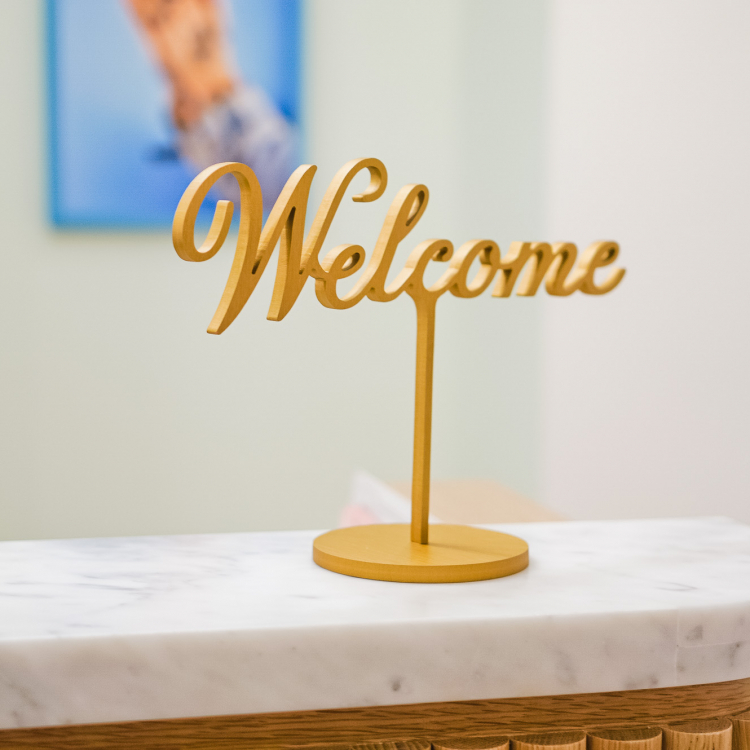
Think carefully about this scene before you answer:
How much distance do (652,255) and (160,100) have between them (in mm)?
1500

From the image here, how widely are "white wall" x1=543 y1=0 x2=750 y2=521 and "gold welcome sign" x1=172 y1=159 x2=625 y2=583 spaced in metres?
0.64

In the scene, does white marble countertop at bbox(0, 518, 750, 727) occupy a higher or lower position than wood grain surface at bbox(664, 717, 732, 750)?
higher

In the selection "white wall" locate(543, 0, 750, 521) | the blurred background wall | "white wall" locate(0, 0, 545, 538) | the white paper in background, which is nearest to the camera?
"white wall" locate(543, 0, 750, 521)

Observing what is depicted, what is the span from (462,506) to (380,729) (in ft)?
4.21

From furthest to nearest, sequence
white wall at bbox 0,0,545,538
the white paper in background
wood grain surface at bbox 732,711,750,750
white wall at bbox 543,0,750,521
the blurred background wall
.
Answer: white wall at bbox 0,0,545,538 < the blurred background wall < the white paper in background < white wall at bbox 543,0,750,521 < wood grain surface at bbox 732,711,750,750

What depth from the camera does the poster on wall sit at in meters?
2.44

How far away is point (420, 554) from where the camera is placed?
0.77 meters

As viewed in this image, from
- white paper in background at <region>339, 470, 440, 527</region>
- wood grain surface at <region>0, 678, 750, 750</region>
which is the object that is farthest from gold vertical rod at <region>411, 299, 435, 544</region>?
white paper in background at <region>339, 470, 440, 527</region>

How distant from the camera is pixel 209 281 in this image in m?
2.54

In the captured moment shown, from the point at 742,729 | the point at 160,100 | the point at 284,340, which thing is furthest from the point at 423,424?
the point at 160,100

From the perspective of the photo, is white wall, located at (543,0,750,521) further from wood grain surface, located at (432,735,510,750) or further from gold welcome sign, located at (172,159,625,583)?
wood grain surface, located at (432,735,510,750)

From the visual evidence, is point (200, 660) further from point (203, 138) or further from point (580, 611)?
point (203, 138)

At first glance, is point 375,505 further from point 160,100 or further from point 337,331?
point 160,100

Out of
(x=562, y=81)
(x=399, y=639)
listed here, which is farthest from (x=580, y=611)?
(x=562, y=81)
